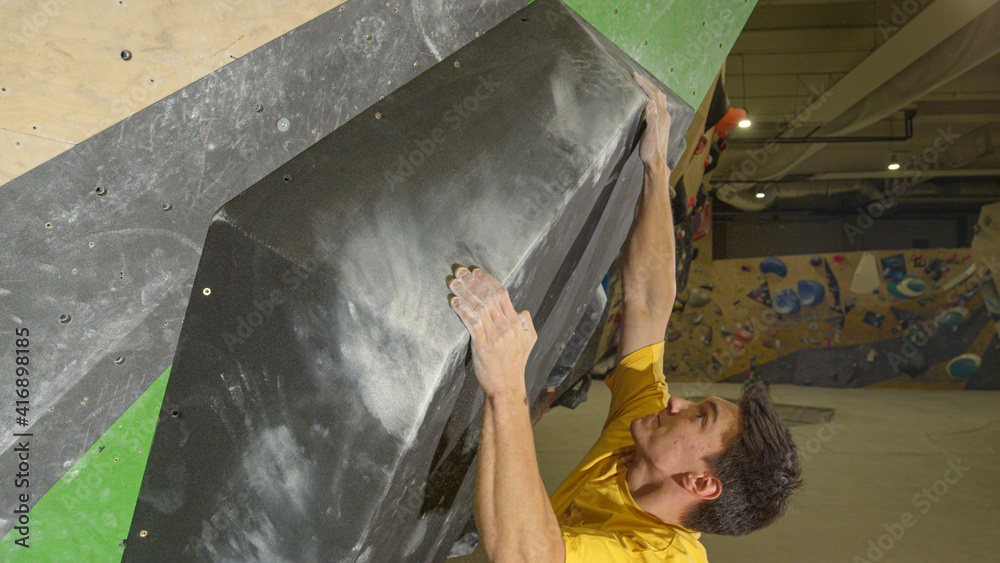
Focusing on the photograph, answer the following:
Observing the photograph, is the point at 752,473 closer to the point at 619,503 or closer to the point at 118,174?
the point at 619,503

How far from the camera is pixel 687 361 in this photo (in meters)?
11.2

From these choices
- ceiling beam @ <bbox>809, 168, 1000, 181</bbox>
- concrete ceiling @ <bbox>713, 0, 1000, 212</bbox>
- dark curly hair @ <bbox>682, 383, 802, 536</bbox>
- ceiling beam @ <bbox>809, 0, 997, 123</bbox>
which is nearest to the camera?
dark curly hair @ <bbox>682, 383, 802, 536</bbox>

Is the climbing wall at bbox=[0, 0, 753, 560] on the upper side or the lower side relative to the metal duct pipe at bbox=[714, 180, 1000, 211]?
lower

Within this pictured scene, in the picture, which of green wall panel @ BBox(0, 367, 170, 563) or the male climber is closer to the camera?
green wall panel @ BBox(0, 367, 170, 563)

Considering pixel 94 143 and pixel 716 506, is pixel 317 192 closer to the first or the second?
pixel 94 143

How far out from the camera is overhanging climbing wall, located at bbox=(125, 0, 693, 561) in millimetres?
907

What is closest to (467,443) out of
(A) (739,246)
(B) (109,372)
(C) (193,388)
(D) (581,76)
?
(C) (193,388)

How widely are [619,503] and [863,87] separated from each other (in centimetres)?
681

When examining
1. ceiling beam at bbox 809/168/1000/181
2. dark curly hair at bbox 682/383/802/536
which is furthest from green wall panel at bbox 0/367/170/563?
ceiling beam at bbox 809/168/1000/181

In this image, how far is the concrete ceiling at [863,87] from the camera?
523 centimetres

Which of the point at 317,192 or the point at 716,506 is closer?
the point at 317,192

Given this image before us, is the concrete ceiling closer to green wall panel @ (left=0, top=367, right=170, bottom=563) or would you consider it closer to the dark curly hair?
the dark curly hair

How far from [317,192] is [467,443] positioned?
581mm

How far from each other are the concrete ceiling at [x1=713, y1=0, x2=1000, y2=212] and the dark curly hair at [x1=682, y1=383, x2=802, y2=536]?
185 inches
